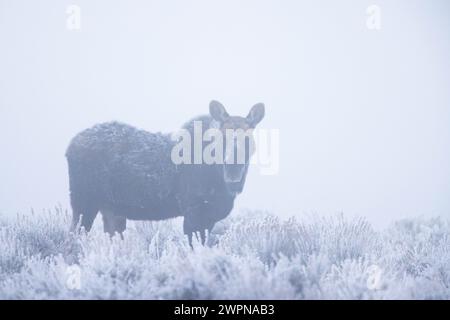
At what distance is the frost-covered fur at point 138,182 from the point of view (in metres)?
5.91

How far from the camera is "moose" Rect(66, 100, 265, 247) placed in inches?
231

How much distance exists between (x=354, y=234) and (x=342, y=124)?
46175 millimetres

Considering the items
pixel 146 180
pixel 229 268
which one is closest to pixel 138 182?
pixel 146 180

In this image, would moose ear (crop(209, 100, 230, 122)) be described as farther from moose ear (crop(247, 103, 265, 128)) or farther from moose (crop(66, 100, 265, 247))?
moose ear (crop(247, 103, 265, 128))

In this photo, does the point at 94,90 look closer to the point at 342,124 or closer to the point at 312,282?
the point at 342,124

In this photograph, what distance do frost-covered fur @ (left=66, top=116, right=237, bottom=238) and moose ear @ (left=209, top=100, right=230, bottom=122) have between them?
1.18 ft

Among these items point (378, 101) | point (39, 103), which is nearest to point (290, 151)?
point (39, 103)

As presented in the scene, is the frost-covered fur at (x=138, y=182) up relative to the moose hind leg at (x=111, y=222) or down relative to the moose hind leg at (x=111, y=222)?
up

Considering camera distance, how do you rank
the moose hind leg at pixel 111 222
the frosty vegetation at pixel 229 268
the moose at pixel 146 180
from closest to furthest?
the frosty vegetation at pixel 229 268
the moose at pixel 146 180
the moose hind leg at pixel 111 222

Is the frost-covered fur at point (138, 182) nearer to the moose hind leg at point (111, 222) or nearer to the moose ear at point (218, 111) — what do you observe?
the moose hind leg at point (111, 222)

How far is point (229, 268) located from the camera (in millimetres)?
4105

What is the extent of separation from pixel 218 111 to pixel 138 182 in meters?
1.23

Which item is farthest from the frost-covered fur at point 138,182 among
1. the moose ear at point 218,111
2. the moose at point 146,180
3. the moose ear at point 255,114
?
the moose ear at point 255,114

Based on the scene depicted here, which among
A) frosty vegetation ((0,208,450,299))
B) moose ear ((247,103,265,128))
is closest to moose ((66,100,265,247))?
moose ear ((247,103,265,128))
